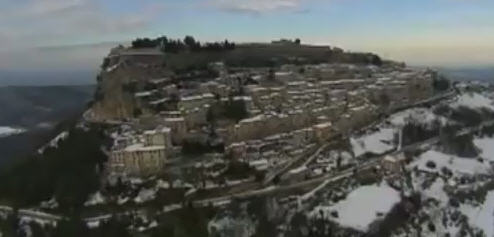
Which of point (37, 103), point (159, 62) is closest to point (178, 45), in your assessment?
point (159, 62)

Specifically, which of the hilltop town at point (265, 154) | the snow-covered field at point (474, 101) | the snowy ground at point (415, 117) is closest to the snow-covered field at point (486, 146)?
the hilltop town at point (265, 154)

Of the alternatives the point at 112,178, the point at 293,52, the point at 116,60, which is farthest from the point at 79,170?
the point at 293,52

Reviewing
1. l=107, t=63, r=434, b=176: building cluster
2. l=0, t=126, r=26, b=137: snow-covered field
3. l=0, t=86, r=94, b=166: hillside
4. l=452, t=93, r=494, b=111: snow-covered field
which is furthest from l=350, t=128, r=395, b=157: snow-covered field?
l=0, t=86, r=94, b=166: hillside

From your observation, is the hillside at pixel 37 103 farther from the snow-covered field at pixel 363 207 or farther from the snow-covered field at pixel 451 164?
the snow-covered field at pixel 363 207

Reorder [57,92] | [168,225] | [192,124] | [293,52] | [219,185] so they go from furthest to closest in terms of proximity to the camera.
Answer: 1. [57,92]
2. [293,52]
3. [192,124]
4. [219,185]
5. [168,225]

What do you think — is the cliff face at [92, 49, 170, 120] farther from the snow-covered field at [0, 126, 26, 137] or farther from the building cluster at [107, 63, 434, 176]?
the snow-covered field at [0, 126, 26, 137]

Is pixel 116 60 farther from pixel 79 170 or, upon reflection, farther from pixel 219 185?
pixel 219 185
